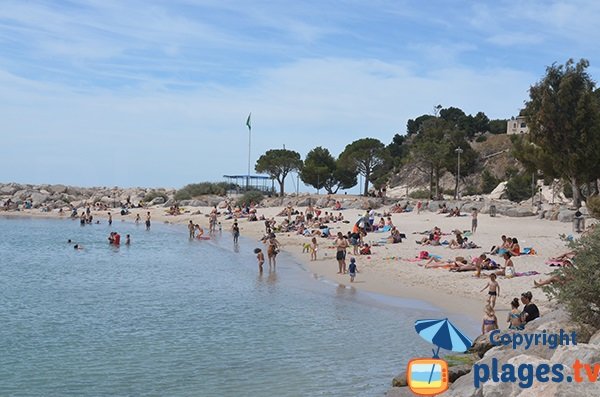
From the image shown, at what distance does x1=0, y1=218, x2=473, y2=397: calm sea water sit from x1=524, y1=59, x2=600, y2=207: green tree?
1726 centimetres

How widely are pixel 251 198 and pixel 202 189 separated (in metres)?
14.2

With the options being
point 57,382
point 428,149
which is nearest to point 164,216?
point 428,149

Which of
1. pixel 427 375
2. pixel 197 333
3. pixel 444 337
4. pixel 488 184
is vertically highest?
pixel 488 184

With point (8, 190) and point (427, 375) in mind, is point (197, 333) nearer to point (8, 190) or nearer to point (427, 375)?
point (427, 375)

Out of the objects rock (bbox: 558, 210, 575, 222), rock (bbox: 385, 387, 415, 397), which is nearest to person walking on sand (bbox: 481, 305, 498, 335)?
rock (bbox: 385, 387, 415, 397)

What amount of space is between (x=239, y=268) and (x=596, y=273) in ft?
64.0

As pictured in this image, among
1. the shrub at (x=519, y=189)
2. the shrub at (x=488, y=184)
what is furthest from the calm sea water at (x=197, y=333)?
the shrub at (x=488, y=184)

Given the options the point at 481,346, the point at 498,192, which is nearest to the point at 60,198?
the point at 498,192

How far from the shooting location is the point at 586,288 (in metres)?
10.2

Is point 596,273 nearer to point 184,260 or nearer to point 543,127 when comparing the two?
point 184,260

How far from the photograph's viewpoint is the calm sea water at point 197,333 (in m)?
11.9

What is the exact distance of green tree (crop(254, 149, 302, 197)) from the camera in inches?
2933

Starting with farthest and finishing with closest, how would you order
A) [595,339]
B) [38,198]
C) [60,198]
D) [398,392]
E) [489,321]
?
[60,198]
[38,198]
[489,321]
[398,392]
[595,339]

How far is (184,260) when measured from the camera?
31797 mm
